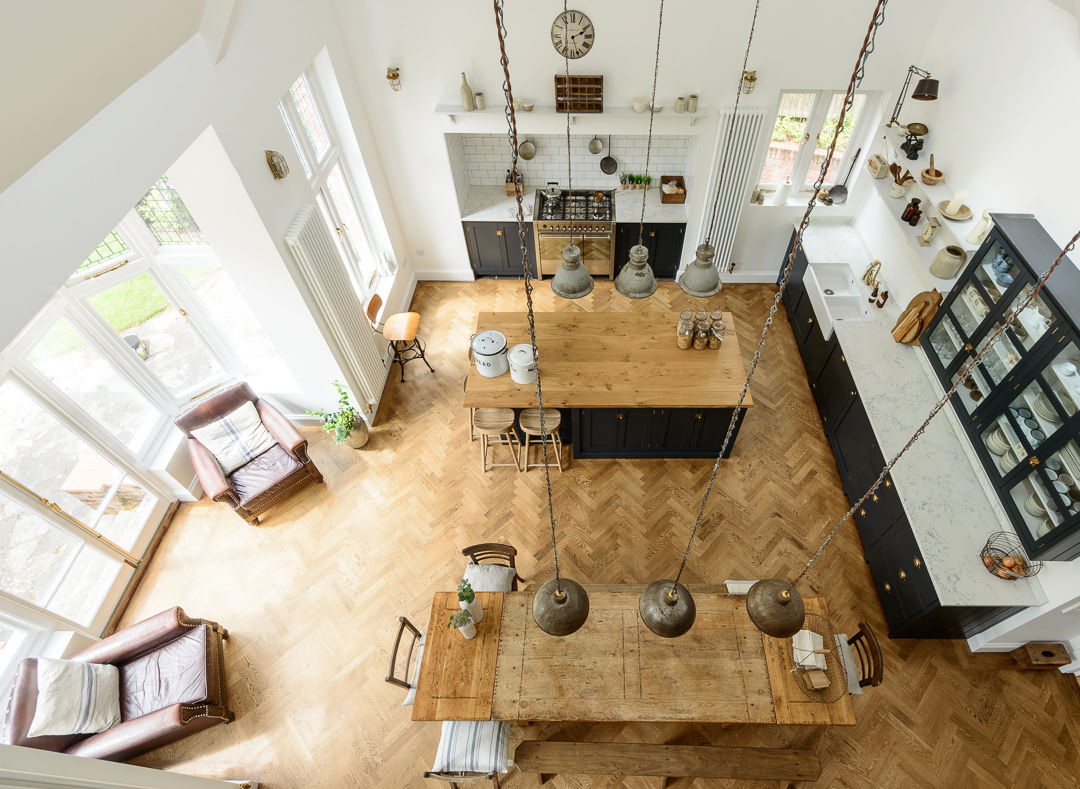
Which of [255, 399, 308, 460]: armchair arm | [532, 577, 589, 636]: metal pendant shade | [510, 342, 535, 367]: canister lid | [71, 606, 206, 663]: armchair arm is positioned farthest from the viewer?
[255, 399, 308, 460]: armchair arm

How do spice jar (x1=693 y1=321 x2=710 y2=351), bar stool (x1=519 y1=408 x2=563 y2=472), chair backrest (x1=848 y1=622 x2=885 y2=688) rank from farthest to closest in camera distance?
spice jar (x1=693 y1=321 x2=710 y2=351) < bar stool (x1=519 y1=408 x2=563 y2=472) < chair backrest (x1=848 y1=622 x2=885 y2=688)

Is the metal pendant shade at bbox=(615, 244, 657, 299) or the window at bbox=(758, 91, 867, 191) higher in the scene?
the metal pendant shade at bbox=(615, 244, 657, 299)

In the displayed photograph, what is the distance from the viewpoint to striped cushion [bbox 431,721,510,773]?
3875mm

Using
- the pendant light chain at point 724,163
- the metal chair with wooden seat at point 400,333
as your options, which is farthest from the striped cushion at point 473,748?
the pendant light chain at point 724,163

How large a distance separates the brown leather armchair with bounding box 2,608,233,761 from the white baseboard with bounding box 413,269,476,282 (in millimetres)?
5450

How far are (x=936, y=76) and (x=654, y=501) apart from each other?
5286 millimetres

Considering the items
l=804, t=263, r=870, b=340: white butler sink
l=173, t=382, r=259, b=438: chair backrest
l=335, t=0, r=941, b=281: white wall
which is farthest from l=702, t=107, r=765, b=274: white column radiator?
l=173, t=382, r=259, b=438: chair backrest

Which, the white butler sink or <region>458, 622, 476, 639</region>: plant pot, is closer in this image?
<region>458, 622, 476, 639</region>: plant pot

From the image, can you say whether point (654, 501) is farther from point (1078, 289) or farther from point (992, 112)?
point (992, 112)

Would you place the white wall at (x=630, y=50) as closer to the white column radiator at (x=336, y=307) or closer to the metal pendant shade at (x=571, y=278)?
the white column radiator at (x=336, y=307)

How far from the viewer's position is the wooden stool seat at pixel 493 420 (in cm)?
586

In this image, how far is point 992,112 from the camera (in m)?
4.92

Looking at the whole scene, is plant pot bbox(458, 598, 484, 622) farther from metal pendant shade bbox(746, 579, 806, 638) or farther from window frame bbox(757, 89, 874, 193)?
window frame bbox(757, 89, 874, 193)

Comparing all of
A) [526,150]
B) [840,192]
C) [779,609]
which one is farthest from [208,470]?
[840,192]
